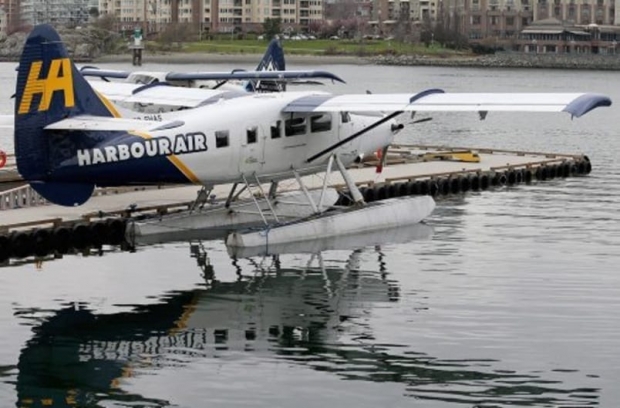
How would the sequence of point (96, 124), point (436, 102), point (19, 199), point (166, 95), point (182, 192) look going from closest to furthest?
point (96, 124) → point (436, 102) → point (19, 199) → point (182, 192) → point (166, 95)

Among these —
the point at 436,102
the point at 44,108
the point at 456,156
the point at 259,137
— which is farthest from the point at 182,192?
the point at 456,156

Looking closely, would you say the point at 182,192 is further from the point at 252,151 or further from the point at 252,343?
the point at 252,343

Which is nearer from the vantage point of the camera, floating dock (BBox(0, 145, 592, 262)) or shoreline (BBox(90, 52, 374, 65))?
floating dock (BBox(0, 145, 592, 262))

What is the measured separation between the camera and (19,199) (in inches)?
1225

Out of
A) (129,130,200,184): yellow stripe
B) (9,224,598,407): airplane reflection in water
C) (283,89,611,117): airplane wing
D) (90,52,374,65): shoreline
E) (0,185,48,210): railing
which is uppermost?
(283,89,611,117): airplane wing

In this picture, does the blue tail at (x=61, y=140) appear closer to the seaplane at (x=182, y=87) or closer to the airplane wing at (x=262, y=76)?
the seaplane at (x=182, y=87)

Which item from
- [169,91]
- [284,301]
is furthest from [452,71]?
[284,301]

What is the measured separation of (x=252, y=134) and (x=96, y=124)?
137 inches

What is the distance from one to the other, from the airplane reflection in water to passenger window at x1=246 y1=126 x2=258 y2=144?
2826 millimetres

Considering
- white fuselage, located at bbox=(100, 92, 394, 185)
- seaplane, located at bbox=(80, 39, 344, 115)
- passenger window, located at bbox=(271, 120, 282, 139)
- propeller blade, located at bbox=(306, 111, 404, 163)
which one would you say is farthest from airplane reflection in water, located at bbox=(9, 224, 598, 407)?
seaplane, located at bbox=(80, 39, 344, 115)

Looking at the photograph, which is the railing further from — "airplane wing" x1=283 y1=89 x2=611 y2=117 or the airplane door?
"airplane wing" x1=283 y1=89 x2=611 y2=117

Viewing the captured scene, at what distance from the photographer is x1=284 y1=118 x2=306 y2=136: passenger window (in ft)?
99.5

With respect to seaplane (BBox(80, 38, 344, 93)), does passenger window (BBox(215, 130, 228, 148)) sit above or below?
below

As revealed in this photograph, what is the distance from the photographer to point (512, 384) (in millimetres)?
20078
